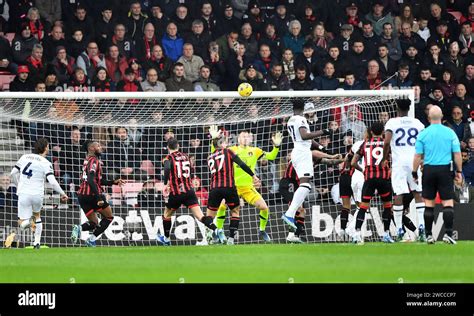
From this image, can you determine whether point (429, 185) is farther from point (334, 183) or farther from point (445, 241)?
point (334, 183)

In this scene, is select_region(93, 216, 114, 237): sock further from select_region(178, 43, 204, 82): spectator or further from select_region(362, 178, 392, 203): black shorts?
select_region(178, 43, 204, 82): spectator

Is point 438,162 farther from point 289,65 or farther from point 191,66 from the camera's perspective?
point 191,66

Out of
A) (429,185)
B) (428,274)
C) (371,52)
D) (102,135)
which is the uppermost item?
(371,52)

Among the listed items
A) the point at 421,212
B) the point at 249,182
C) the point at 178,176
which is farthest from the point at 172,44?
the point at 421,212

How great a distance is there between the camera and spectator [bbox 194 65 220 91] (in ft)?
86.2

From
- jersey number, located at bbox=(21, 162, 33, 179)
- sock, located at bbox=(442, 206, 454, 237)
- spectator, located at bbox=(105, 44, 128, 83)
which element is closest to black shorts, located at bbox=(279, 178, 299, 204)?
jersey number, located at bbox=(21, 162, 33, 179)

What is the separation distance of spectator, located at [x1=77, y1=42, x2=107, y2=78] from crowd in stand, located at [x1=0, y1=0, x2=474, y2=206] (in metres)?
0.02

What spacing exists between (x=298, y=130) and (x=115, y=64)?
656 centimetres

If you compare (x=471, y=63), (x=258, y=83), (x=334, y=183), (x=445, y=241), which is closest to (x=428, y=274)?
(x=445, y=241)

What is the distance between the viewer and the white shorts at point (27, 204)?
2139 cm

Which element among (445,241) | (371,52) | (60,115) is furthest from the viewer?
(371,52)
